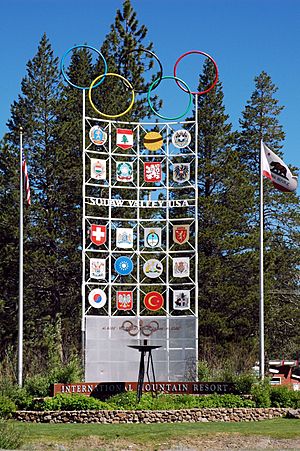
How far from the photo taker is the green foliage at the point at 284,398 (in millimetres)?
29578

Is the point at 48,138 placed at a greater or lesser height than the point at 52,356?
greater

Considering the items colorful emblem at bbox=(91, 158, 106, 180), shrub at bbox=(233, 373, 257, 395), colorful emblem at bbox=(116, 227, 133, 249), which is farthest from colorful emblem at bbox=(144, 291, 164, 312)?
shrub at bbox=(233, 373, 257, 395)

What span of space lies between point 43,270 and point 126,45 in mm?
13234

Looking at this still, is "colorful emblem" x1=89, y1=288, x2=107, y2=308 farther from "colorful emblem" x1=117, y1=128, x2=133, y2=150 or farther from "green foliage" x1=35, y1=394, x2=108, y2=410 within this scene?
"green foliage" x1=35, y1=394, x2=108, y2=410

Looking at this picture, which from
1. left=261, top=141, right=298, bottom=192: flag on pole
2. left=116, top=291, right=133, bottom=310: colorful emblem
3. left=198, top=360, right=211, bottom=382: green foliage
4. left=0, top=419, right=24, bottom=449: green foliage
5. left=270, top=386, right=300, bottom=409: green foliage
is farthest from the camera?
left=116, top=291, right=133, bottom=310: colorful emblem

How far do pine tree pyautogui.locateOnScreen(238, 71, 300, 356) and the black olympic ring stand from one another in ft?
51.5

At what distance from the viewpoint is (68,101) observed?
1996 inches

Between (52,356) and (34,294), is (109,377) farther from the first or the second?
(34,294)

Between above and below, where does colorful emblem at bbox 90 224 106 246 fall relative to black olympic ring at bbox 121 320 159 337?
above

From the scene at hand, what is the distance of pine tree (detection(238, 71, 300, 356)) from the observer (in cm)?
5156

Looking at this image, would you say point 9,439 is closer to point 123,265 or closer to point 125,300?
point 125,300

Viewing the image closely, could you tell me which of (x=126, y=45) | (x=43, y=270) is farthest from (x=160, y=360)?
(x=126, y=45)

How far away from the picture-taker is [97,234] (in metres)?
35.0

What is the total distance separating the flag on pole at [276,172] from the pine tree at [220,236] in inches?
615
